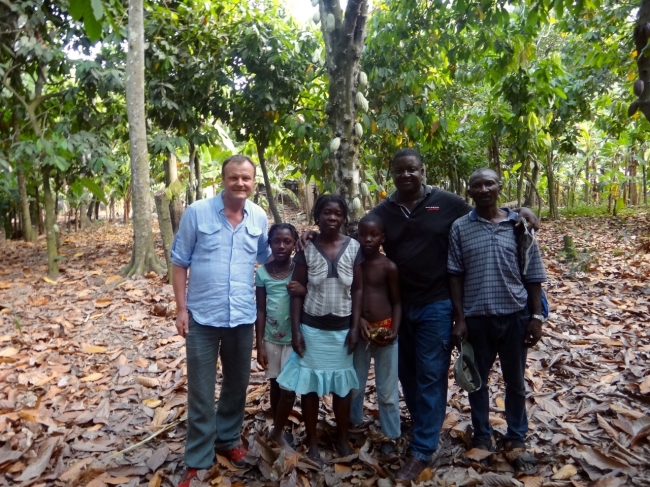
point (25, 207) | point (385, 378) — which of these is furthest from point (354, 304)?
point (25, 207)

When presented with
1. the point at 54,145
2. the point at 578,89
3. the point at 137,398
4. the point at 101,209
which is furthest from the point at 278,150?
the point at 101,209

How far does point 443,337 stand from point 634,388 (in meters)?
1.83

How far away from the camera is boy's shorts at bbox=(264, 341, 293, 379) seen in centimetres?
301

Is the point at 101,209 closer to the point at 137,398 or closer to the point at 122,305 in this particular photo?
the point at 122,305

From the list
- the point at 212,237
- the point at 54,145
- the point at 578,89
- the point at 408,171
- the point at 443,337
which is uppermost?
the point at 578,89

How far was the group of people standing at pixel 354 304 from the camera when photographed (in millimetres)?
2777

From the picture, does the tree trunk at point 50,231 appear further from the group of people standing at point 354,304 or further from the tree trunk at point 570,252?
the tree trunk at point 570,252

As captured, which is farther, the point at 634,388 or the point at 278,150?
the point at 278,150

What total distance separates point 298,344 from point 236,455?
0.83m

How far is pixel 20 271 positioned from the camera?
793 centimetres

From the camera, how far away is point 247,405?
12.4 ft

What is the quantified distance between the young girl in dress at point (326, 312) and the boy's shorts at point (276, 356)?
89 mm

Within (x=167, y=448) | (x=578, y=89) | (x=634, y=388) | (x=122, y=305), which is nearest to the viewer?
(x=167, y=448)

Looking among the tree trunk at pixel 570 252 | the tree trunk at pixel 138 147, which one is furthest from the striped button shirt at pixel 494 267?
the tree trunk at pixel 570 252
